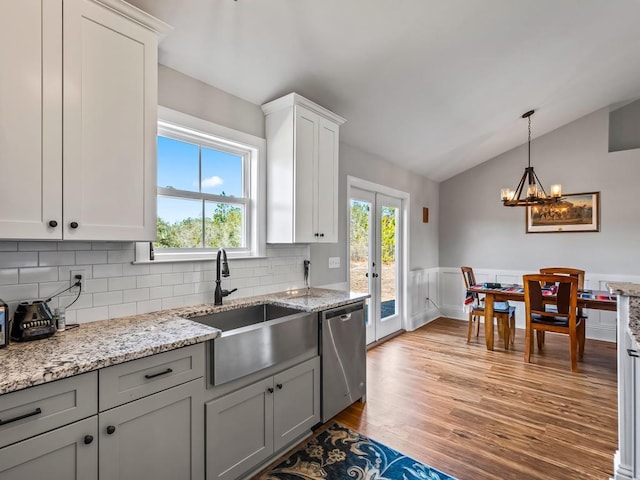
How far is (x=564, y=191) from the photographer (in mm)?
4996

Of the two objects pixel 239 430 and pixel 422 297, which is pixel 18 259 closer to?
pixel 239 430

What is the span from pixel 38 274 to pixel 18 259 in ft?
0.35

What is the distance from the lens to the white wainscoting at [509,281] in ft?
15.1

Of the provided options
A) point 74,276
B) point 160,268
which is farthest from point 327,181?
point 74,276

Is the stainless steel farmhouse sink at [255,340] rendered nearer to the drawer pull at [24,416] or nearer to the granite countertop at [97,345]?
the granite countertop at [97,345]

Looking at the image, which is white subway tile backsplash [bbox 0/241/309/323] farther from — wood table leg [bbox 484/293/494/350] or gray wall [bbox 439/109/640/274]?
gray wall [bbox 439/109/640/274]

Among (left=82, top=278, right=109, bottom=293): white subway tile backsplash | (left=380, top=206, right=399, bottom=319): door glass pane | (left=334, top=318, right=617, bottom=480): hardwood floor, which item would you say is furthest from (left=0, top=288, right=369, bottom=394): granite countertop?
(left=380, top=206, right=399, bottom=319): door glass pane

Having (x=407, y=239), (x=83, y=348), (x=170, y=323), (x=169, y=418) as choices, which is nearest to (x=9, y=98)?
(x=83, y=348)

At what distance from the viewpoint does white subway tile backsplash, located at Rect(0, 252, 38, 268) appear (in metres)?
1.57

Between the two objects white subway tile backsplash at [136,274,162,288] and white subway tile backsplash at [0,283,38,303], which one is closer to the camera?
white subway tile backsplash at [0,283,38,303]

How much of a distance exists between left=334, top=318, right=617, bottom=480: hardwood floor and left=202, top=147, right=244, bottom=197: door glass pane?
6.52 feet

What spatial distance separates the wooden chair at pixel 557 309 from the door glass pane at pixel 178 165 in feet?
11.4

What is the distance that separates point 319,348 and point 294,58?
6.77 ft

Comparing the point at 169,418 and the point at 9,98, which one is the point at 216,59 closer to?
the point at 9,98
